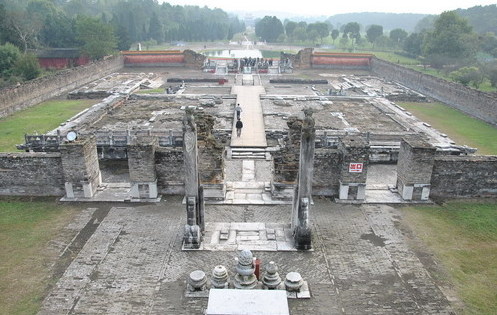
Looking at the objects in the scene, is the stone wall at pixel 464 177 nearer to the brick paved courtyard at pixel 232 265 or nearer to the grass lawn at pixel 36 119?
the brick paved courtyard at pixel 232 265

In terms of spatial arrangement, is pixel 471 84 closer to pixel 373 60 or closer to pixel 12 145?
pixel 373 60

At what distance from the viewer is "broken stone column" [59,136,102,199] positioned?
46.0 feet

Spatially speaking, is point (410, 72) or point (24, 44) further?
point (24, 44)

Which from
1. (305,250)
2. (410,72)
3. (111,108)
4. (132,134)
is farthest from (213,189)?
(410,72)

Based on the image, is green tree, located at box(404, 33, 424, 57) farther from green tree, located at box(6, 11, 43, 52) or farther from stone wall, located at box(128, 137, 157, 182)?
stone wall, located at box(128, 137, 157, 182)

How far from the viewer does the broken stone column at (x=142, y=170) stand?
46.8 feet

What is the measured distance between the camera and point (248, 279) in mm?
9656

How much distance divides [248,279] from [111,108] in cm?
2059

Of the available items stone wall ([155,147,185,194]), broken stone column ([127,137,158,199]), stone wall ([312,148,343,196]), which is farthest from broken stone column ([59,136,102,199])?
stone wall ([312,148,343,196])

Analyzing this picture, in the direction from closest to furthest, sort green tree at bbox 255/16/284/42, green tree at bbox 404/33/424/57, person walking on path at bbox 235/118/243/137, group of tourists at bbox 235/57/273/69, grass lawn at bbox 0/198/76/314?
grass lawn at bbox 0/198/76/314
person walking on path at bbox 235/118/243/137
group of tourists at bbox 235/57/273/69
green tree at bbox 404/33/424/57
green tree at bbox 255/16/284/42

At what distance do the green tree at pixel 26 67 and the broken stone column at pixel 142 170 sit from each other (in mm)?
28057

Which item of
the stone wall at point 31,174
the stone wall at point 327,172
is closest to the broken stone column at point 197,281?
the stone wall at point 327,172

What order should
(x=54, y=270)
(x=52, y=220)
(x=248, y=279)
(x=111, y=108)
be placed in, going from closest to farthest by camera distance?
(x=248, y=279), (x=54, y=270), (x=52, y=220), (x=111, y=108)

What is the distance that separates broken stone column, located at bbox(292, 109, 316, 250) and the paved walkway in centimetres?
871
